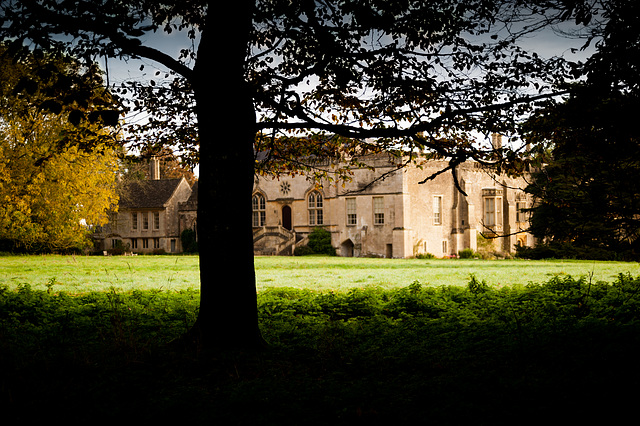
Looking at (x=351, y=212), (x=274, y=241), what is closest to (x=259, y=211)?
(x=274, y=241)

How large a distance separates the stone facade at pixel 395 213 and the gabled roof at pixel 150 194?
10871mm

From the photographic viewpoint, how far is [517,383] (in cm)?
457

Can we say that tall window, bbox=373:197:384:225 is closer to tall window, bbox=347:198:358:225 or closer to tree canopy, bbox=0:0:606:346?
tall window, bbox=347:198:358:225

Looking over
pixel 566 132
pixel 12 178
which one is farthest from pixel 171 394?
pixel 12 178

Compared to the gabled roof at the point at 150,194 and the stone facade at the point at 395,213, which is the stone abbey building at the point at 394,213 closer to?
the stone facade at the point at 395,213

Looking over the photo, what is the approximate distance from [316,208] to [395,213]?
7490 mm

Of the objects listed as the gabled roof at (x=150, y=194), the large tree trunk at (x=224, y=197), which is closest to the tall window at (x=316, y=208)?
the gabled roof at (x=150, y=194)

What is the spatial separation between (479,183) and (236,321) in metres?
44.5

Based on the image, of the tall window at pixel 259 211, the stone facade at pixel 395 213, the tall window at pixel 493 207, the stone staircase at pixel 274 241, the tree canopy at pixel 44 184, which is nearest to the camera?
the tree canopy at pixel 44 184

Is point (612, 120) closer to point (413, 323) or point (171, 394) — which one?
point (413, 323)

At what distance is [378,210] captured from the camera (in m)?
44.0

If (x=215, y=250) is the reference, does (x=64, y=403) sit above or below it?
below

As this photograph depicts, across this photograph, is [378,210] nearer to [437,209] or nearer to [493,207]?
[437,209]

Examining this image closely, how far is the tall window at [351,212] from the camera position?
4494cm
